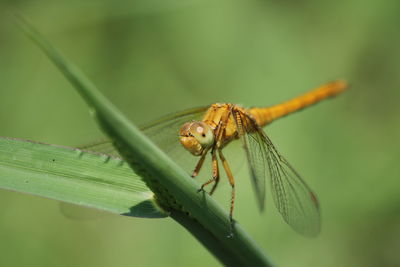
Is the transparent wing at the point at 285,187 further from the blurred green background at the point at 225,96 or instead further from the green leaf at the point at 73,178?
the blurred green background at the point at 225,96

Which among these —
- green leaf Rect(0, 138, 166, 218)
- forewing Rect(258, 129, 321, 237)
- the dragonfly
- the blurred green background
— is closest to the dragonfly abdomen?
the blurred green background

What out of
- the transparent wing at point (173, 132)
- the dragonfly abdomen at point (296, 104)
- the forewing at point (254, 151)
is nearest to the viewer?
the forewing at point (254, 151)

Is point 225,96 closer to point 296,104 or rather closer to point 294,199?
point 296,104

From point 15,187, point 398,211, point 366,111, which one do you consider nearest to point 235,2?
point 366,111

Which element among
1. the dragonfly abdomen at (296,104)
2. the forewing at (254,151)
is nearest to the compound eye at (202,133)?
the forewing at (254,151)

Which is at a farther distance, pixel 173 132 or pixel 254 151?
pixel 173 132

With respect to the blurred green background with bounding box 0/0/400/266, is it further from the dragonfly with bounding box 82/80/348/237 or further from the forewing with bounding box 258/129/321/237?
the forewing with bounding box 258/129/321/237

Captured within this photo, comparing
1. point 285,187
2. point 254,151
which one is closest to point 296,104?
point 254,151
